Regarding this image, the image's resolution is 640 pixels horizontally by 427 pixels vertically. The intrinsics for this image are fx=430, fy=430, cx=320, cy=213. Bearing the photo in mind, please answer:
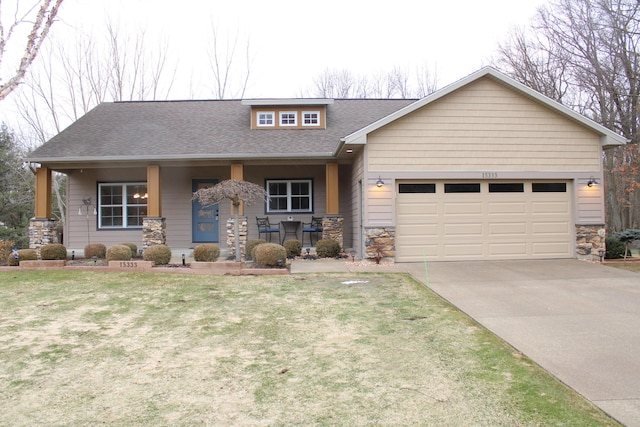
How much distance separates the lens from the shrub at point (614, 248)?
10.3 m

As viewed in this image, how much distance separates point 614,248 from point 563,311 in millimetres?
6238

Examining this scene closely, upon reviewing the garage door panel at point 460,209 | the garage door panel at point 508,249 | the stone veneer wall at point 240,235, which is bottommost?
the garage door panel at point 508,249

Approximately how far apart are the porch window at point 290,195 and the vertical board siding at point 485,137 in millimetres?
3956

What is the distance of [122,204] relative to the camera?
13.6 meters

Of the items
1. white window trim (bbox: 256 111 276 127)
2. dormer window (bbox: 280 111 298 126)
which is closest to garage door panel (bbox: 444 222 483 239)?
dormer window (bbox: 280 111 298 126)

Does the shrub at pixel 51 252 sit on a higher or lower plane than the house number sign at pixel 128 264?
higher

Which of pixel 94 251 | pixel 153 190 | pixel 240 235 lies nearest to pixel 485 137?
pixel 240 235

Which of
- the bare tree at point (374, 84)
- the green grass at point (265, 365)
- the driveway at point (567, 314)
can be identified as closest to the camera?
the green grass at point (265, 365)

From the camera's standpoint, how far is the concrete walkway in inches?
133

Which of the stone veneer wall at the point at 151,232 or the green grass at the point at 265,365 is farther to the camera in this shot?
the stone veneer wall at the point at 151,232

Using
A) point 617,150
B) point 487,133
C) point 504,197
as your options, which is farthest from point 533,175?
point 617,150

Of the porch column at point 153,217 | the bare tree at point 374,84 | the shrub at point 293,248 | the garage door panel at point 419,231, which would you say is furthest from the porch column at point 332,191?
the bare tree at point 374,84

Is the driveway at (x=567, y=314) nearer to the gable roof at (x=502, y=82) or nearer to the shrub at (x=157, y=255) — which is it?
the gable roof at (x=502, y=82)

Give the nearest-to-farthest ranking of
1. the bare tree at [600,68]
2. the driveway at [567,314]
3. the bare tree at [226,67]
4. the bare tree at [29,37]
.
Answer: the driveway at [567,314], the bare tree at [29,37], the bare tree at [600,68], the bare tree at [226,67]
